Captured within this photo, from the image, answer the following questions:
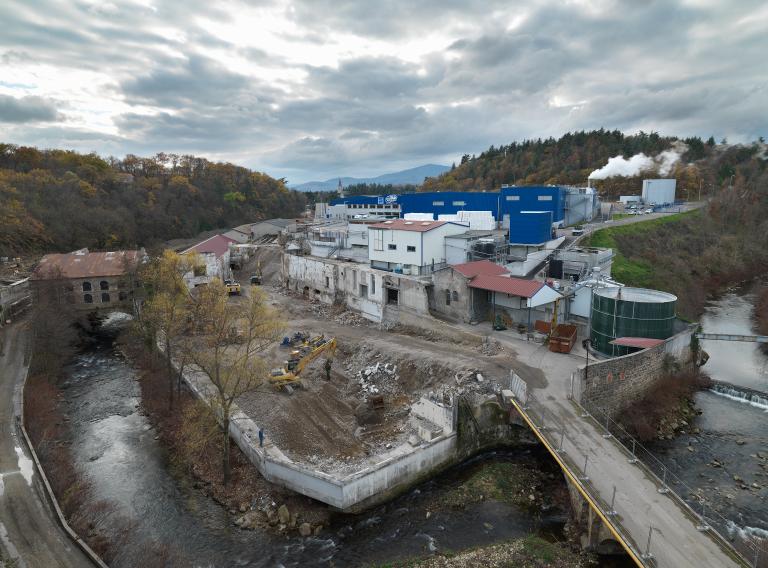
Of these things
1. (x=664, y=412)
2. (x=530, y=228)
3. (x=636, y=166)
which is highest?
(x=636, y=166)

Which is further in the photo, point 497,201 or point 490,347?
point 497,201

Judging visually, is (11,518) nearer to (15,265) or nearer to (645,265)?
(15,265)

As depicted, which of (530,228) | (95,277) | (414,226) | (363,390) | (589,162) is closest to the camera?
(363,390)

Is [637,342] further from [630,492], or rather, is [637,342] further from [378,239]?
[378,239]

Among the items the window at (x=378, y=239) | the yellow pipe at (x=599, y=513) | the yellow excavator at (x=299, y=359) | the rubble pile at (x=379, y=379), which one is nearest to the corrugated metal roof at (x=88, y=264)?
the yellow excavator at (x=299, y=359)

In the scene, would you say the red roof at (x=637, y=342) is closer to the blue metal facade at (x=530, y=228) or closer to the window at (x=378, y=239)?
the blue metal facade at (x=530, y=228)

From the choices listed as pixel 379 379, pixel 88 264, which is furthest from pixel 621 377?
pixel 88 264

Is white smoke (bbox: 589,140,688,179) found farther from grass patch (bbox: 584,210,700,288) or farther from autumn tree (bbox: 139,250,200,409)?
autumn tree (bbox: 139,250,200,409)
